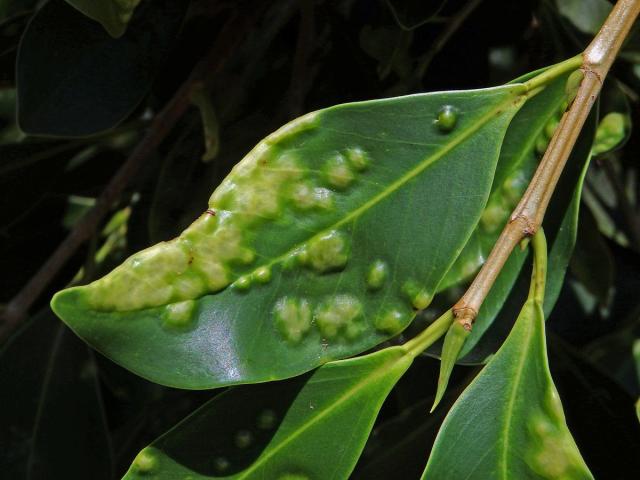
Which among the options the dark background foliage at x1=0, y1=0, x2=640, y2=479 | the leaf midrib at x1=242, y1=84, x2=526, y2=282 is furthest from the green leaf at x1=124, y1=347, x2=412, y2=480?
the dark background foliage at x1=0, y1=0, x2=640, y2=479

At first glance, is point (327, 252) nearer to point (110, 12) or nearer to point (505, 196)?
point (505, 196)

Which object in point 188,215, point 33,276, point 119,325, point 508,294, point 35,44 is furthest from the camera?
point 33,276

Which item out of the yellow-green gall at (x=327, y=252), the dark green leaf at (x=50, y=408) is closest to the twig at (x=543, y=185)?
the yellow-green gall at (x=327, y=252)

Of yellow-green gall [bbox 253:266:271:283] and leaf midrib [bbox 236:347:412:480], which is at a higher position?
yellow-green gall [bbox 253:266:271:283]

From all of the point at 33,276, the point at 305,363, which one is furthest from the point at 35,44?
the point at 305,363

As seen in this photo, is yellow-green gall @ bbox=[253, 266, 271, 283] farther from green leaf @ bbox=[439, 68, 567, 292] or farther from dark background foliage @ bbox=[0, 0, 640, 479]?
dark background foliage @ bbox=[0, 0, 640, 479]

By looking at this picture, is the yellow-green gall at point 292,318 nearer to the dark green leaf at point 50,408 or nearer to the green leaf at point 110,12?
the green leaf at point 110,12

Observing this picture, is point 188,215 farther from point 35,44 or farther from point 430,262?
point 430,262
